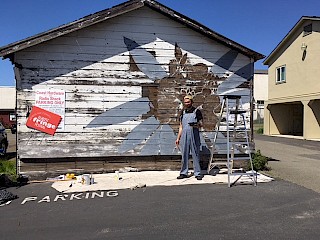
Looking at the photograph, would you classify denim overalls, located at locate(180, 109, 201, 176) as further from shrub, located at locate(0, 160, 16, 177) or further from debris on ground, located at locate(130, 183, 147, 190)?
shrub, located at locate(0, 160, 16, 177)

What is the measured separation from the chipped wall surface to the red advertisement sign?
0.43ft

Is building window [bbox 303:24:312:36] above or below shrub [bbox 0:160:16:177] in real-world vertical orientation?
above

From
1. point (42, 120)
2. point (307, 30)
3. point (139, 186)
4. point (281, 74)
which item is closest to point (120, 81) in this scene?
point (42, 120)

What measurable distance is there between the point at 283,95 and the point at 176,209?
21637 millimetres

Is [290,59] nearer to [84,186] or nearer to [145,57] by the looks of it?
[145,57]

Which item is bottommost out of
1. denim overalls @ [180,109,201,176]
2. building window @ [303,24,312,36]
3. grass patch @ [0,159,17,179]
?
grass patch @ [0,159,17,179]

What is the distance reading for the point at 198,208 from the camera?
Answer: 5848 mm

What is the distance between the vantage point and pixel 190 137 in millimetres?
8188

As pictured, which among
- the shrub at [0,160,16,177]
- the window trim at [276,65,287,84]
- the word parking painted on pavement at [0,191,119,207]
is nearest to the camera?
the word parking painted on pavement at [0,191,119,207]

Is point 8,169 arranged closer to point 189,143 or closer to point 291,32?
point 189,143

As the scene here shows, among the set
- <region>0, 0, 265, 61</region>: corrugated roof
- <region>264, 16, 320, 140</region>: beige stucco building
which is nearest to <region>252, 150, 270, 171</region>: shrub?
<region>0, 0, 265, 61</region>: corrugated roof

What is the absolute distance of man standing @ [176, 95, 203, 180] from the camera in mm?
8164

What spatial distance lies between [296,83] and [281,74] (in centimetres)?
255

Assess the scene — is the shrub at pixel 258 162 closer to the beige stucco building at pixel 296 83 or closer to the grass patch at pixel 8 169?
the grass patch at pixel 8 169
